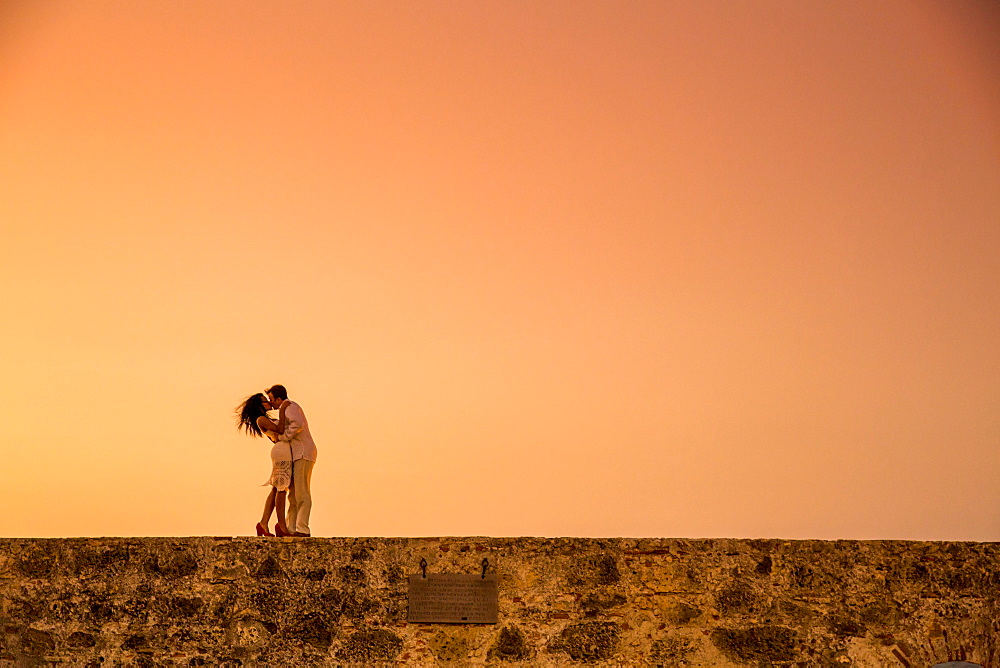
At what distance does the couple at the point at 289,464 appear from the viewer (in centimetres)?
734

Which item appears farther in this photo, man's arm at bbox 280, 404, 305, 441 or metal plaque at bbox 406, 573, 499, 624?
man's arm at bbox 280, 404, 305, 441

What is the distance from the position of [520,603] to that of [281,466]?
1.83 m

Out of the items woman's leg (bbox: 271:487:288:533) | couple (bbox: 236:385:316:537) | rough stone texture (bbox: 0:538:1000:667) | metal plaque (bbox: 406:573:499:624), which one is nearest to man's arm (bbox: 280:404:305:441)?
couple (bbox: 236:385:316:537)

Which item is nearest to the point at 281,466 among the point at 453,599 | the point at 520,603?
the point at 453,599

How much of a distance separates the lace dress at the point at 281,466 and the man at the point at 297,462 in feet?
0.09

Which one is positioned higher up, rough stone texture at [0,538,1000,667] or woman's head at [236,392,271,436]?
woman's head at [236,392,271,436]

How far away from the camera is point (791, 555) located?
6566 millimetres

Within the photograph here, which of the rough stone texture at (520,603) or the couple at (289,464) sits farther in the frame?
the couple at (289,464)

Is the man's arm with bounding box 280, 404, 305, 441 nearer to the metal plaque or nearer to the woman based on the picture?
the woman

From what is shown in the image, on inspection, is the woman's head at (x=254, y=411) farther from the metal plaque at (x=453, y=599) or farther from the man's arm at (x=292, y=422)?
the metal plaque at (x=453, y=599)

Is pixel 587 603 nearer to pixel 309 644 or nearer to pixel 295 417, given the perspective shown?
pixel 309 644

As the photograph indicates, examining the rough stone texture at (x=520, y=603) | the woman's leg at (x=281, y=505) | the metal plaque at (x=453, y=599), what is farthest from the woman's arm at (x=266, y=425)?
the metal plaque at (x=453, y=599)

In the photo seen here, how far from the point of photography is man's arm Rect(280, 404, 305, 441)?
7.33 metres

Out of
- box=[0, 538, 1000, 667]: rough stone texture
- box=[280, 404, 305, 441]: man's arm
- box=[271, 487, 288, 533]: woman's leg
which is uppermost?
box=[280, 404, 305, 441]: man's arm
